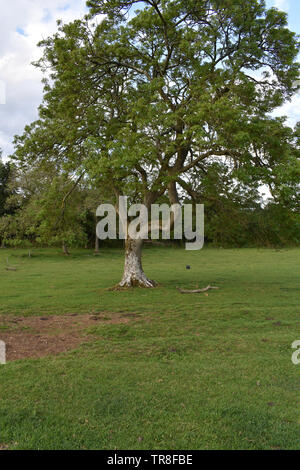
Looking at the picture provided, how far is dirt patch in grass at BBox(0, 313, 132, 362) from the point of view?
8.10 m

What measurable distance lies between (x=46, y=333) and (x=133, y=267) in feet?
26.1

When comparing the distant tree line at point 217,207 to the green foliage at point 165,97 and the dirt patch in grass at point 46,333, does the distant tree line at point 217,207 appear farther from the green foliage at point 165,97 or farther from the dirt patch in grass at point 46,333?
the dirt patch in grass at point 46,333

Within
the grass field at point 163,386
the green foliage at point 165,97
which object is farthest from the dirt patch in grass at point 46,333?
the green foliage at point 165,97

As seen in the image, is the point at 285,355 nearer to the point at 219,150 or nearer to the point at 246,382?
the point at 246,382

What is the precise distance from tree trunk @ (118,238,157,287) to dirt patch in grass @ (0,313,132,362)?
5.18m

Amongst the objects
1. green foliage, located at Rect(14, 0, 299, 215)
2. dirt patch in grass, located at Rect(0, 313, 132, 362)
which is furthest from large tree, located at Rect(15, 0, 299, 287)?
dirt patch in grass, located at Rect(0, 313, 132, 362)

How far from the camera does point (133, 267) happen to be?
1712 cm

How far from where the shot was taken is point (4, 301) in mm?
14086

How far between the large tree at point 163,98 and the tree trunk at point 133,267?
0.05 meters

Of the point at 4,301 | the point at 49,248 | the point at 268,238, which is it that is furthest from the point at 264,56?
the point at 49,248

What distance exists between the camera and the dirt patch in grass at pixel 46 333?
26.6 feet

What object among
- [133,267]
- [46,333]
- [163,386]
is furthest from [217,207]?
[163,386]

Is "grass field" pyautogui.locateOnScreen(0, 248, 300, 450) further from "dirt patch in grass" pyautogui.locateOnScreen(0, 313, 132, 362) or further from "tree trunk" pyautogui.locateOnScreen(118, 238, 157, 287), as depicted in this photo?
"tree trunk" pyautogui.locateOnScreen(118, 238, 157, 287)
